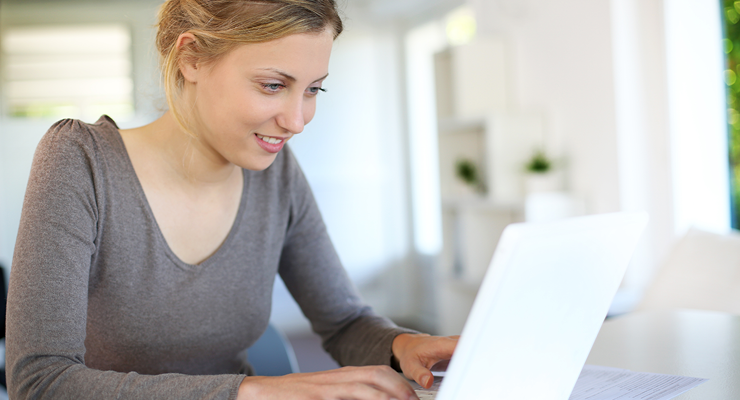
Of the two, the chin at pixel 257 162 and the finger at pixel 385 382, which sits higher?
the chin at pixel 257 162

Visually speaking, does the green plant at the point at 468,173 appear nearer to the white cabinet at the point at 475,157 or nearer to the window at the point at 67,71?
the white cabinet at the point at 475,157

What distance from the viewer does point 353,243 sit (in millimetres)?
4836

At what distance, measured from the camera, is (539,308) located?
53 centimetres

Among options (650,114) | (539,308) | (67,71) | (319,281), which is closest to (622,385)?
(539,308)

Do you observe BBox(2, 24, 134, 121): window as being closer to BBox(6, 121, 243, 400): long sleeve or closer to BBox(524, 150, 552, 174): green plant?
BBox(524, 150, 552, 174): green plant

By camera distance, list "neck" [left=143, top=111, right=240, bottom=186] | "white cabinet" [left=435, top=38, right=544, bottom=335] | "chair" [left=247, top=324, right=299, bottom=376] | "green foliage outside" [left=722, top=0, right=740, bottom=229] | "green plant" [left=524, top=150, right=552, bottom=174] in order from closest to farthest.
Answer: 1. "neck" [left=143, top=111, right=240, bottom=186]
2. "chair" [left=247, top=324, right=299, bottom=376]
3. "green foliage outside" [left=722, top=0, right=740, bottom=229]
4. "green plant" [left=524, top=150, right=552, bottom=174]
5. "white cabinet" [left=435, top=38, right=544, bottom=335]

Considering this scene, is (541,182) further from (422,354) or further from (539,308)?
A: (539,308)

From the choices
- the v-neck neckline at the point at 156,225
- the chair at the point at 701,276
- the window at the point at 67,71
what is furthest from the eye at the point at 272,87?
the window at the point at 67,71

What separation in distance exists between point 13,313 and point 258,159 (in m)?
0.39

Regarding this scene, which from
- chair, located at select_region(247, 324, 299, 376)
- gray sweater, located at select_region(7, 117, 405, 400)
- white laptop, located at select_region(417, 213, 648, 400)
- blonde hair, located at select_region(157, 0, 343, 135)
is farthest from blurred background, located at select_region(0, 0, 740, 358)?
white laptop, located at select_region(417, 213, 648, 400)

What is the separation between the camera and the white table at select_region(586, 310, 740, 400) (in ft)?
2.73

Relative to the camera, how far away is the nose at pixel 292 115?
92cm

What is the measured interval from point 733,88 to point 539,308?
7.98 ft

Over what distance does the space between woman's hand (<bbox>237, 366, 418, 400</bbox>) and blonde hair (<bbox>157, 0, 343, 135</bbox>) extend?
465 millimetres
